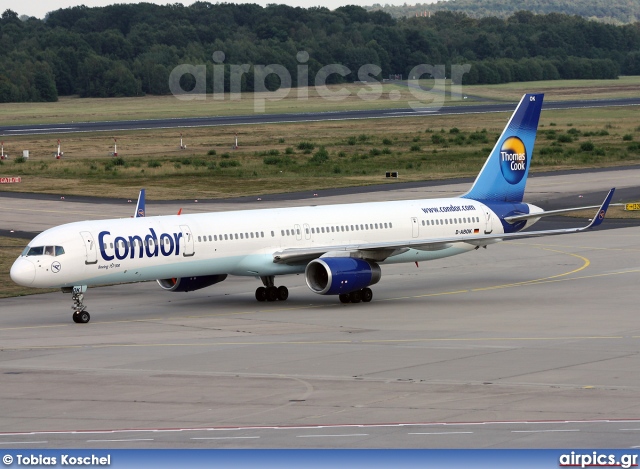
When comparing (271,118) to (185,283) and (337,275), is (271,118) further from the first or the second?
(337,275)

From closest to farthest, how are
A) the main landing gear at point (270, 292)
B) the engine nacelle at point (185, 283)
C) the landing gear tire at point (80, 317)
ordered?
the landing gear tire at point (80, 317), the engine nacelle at point (185, 283), the main landing gear at point (270, 292)

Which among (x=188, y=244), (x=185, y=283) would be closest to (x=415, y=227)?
(x=185, y=283)

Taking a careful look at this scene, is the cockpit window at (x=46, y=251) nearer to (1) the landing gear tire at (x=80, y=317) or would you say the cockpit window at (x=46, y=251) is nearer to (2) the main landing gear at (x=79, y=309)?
(2) the main landing gear at (x=79, y=309)

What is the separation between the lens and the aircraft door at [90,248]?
42.4m

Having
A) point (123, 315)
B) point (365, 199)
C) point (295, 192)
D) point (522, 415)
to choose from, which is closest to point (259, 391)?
point (522, 415)

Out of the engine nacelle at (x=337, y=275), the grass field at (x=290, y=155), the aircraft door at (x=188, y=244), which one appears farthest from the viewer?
the grass field at (x=290, y=155)

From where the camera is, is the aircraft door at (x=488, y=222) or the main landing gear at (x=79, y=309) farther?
the aircraft door at (x=488, y=222)

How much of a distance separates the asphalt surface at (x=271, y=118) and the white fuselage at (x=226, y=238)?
104 m

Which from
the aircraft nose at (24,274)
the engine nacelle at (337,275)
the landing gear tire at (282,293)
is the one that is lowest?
the landing gear tire at (282,293)

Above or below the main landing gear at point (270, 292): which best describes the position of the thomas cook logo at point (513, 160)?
above

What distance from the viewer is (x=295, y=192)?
8688 centimetres

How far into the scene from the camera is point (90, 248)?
42438 mm

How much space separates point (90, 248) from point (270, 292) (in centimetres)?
863

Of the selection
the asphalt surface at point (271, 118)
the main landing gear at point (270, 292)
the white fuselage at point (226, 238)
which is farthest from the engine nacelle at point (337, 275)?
the asphalt surface at point (271, 118)
